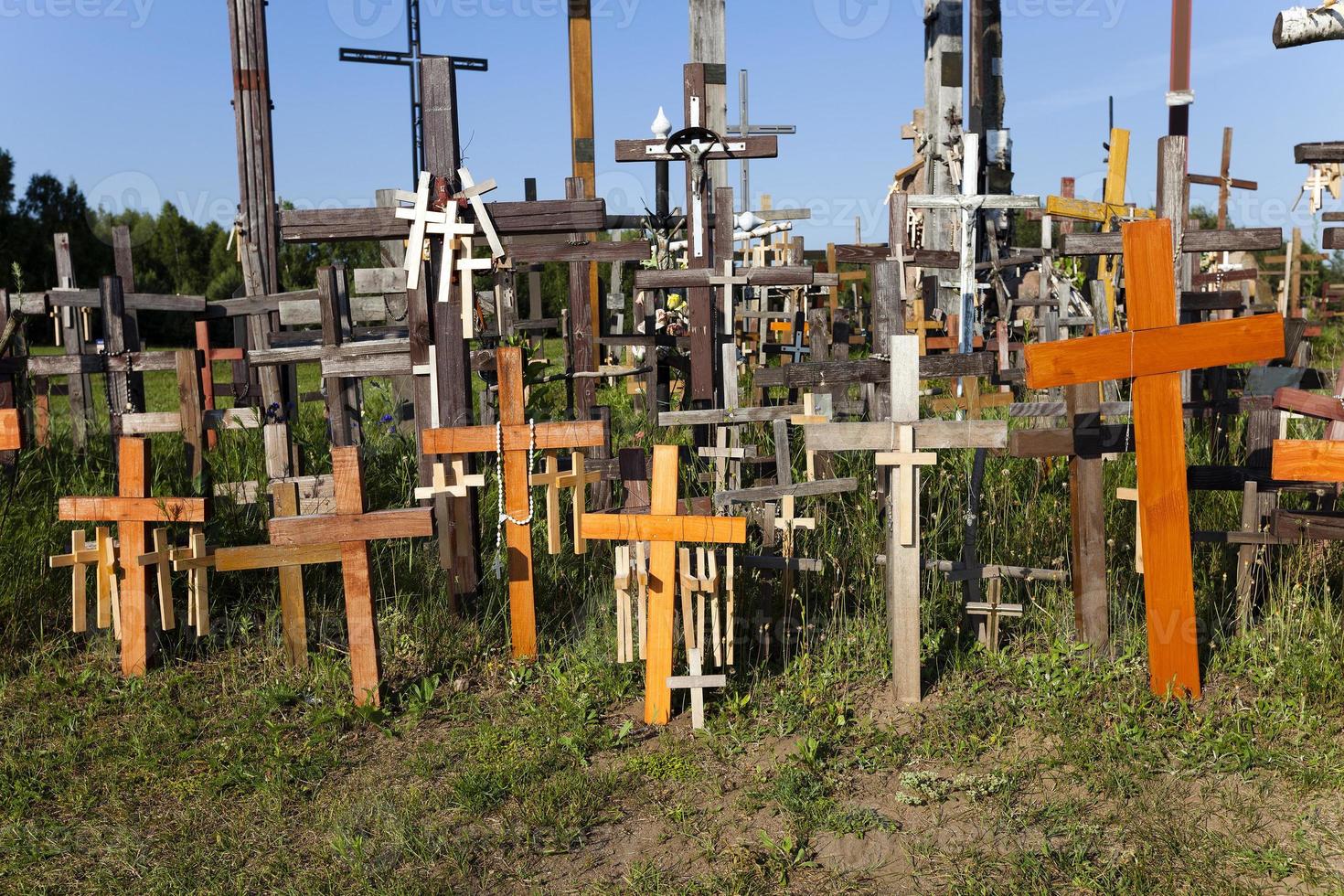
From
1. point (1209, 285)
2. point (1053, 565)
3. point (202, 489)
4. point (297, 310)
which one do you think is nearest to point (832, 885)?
point (1053, 565)

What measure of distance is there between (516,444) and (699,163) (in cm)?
311

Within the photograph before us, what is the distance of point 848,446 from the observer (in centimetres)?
503

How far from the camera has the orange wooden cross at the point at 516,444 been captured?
5445mm

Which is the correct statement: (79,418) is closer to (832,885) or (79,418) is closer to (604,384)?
(604,384)

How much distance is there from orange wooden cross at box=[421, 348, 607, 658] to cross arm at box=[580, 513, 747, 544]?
0.52m

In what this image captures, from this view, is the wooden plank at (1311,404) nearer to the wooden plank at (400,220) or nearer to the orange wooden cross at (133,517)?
the wooden plank at (400,220)

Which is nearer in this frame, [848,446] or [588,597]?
[848,446]

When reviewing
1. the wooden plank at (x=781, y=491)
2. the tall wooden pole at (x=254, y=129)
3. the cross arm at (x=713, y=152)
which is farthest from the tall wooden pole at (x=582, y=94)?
the wooden plank at (x=781, y=491)

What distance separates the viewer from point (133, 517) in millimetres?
5500

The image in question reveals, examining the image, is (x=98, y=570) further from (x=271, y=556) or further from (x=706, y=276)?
(x=706, y=276)

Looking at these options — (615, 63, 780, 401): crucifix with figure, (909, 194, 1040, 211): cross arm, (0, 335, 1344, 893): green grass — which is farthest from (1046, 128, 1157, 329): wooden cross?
(0, 335, 1344, 893): green grass

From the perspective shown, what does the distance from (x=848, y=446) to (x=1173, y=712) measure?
1.74 meters

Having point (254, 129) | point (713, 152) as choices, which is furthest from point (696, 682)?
point (254, 129)

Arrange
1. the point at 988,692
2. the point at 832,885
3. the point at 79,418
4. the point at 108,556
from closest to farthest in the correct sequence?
the point at 832,885
the point at 988,692
the point at 108,556
the point at 79,418
